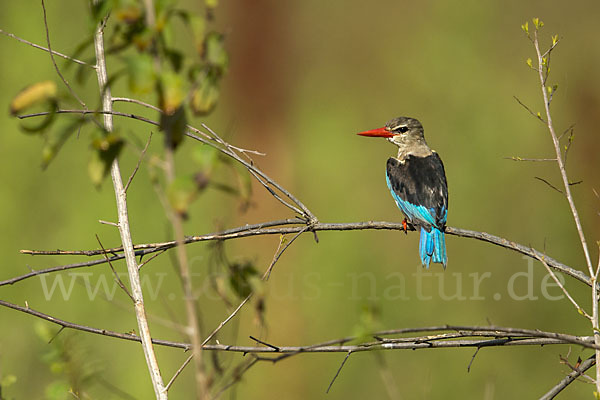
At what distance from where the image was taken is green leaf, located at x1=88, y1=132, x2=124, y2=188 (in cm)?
119

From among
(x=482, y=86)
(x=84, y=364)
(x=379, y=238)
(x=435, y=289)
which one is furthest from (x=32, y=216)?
(x=84, y=364)

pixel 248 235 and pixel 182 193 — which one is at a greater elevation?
pixel 182 193

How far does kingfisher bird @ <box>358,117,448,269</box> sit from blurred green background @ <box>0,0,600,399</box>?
3.60 ft

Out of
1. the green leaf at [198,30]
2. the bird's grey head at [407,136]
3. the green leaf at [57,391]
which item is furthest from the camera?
the bird's grey head at [407,136]

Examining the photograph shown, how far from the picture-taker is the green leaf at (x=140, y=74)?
109 cm

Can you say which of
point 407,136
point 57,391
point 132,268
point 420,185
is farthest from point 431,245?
point 57,391

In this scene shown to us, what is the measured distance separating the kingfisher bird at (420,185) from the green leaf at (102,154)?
236cm

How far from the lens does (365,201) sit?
5684 mm

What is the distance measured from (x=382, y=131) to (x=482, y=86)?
5.22ft

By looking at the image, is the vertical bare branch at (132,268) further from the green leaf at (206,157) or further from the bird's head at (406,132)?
the bird's head at (406,132)

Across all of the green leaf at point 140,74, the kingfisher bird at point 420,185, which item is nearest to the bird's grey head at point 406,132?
the kingfisher bird at point 420,185

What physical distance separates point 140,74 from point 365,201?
15.3 feet

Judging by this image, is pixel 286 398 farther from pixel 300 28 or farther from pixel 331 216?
pixel 300 28

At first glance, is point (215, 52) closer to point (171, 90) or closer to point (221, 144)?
point (171, 90)
